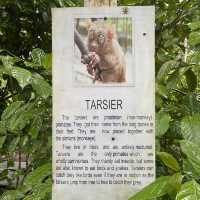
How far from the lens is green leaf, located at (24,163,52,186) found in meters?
1.76

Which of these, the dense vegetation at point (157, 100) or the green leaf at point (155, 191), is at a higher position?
the dense vegetation at point (157, 100)

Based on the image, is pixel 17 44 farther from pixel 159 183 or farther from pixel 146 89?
pixel 159 183

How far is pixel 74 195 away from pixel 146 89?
413mm

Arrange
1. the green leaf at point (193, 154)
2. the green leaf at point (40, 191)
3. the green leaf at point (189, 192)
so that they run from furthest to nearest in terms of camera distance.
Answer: the green leaf at point (40, 191), the green leaf at point (193, 154), the green leaf at point (189, 192)

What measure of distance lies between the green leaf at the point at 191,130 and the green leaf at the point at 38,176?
50 cm

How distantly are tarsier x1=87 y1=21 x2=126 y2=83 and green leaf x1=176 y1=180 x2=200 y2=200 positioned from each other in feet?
1.48

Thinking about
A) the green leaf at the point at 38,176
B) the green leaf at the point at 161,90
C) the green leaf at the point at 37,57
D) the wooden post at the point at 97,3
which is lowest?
the green leaf at the point at 38,176

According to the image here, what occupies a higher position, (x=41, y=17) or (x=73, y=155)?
(x=41, y=17)

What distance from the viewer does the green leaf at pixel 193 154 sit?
1391 mm

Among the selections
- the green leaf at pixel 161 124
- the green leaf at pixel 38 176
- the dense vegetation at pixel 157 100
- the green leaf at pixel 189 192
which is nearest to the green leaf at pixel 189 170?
the dense vegetation at pixel 157 100

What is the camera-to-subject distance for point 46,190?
1.72 metres

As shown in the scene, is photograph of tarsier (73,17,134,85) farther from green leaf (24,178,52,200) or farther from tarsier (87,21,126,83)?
green leaf (24,178,52,200)

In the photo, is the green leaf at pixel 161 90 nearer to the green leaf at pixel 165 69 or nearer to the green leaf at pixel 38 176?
the green leaf at pixel 165 69

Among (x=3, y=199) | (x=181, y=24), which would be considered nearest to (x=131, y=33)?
(x=3, y=199)
